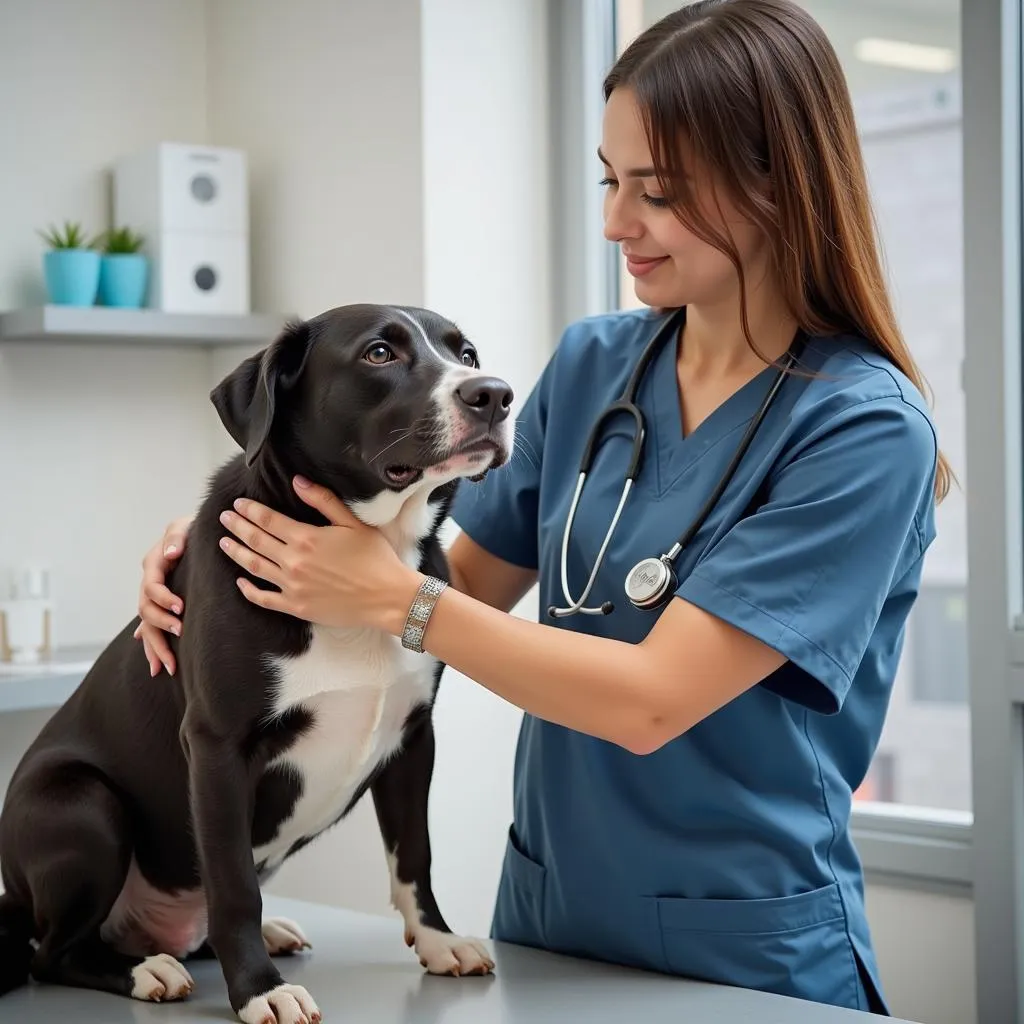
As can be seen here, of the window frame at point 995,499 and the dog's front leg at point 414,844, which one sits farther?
the window frame at point 995,499

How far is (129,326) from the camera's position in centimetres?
247

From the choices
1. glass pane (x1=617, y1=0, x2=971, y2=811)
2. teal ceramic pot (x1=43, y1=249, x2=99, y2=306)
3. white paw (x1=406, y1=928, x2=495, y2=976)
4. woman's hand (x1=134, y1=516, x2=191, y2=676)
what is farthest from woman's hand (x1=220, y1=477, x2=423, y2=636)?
glass pane (x1=617, y1=0, x2=971, y2=811)

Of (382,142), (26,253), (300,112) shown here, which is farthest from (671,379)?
(26,253)

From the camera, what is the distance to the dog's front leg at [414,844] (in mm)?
1339

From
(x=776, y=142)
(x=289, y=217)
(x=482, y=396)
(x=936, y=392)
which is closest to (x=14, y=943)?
(x=482, y=396)

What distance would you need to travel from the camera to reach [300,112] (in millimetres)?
2639

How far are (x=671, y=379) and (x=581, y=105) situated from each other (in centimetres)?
126

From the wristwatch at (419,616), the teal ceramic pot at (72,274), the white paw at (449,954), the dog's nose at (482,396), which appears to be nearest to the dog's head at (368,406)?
the dog's nose at (482,396)

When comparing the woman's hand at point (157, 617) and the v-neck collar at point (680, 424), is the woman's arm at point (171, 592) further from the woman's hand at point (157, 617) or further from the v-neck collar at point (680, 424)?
the v-neck collar at point (680, 424)

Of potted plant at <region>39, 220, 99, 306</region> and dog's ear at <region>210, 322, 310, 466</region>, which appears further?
potted plant at <region>39, 220, 99, 306</region>

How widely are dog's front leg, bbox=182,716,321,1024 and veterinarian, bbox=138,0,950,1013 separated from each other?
142mm

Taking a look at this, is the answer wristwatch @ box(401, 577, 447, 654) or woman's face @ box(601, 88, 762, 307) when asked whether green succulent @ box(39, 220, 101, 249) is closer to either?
woman's face @ box(601, 88, 762, 307)

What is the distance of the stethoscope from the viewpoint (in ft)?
4.29

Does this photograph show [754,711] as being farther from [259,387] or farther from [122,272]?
[122,272]
